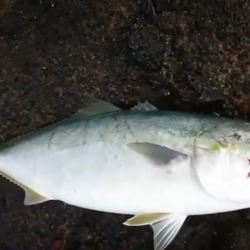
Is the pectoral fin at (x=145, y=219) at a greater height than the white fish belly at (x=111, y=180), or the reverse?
the white fish belly at (x=111, y=180)

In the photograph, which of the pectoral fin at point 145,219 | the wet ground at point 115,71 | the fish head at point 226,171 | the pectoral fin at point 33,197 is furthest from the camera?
the wet ground at point 115,71

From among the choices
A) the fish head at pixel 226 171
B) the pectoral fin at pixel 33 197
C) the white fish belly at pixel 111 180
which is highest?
the fish head at pixel 226 171

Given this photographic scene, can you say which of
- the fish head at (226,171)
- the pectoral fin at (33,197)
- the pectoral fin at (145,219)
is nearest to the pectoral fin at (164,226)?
the pectoral fin at (145,219)

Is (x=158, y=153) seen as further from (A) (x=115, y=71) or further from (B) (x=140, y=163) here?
(A) (x=115, y=71)

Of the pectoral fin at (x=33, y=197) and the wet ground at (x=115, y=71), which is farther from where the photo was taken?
the wet ground at (x=115, y=71)

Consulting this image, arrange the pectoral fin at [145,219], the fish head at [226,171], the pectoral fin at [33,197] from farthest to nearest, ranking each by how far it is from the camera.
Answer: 1. the pectoral fin at [33,197]
2. the pectoral fin at [145,219]
3. the fish head at [226,171]

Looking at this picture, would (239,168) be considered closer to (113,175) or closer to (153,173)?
(153,173)

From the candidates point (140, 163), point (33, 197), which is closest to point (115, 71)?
point (140, 163)

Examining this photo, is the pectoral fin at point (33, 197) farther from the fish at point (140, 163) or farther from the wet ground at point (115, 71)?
the wet ground at point (115, 71)

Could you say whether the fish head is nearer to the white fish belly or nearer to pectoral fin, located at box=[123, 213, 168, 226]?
the white fish belly
